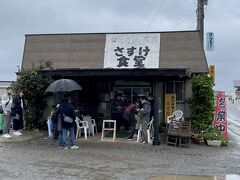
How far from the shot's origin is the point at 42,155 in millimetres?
13047

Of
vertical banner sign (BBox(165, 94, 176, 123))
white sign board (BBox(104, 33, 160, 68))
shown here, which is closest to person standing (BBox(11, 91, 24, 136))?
white sign board (BBox(104, 33, 160, 68))

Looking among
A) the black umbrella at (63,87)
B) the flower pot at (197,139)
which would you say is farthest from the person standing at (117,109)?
the black umbrella at (63,87)

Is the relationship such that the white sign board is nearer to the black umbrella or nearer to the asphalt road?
the asphalt road

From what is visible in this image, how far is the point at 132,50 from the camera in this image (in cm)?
2156

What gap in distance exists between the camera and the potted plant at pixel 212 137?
1664 centimetres

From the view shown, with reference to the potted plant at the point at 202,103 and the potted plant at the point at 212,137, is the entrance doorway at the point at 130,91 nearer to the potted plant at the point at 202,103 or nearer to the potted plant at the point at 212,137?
the potted plant at the point at 202,103

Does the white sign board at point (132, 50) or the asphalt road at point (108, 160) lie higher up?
the white sign board at point (132, 50)

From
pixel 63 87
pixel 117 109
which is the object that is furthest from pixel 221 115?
pixel 63 87

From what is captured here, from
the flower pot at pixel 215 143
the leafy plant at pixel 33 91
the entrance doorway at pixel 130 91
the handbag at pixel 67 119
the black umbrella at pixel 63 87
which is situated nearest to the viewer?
the handbag at pixel 67 119

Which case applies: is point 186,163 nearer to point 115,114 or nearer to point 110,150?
point 110,150

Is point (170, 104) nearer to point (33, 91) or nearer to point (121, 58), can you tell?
point (121, 58)

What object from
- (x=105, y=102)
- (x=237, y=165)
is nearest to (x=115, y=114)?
(x=105, y=102)

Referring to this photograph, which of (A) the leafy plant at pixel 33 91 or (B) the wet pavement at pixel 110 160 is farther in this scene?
(A) the leafy plant at pixel 33 91

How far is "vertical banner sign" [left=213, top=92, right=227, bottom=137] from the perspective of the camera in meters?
18.9
